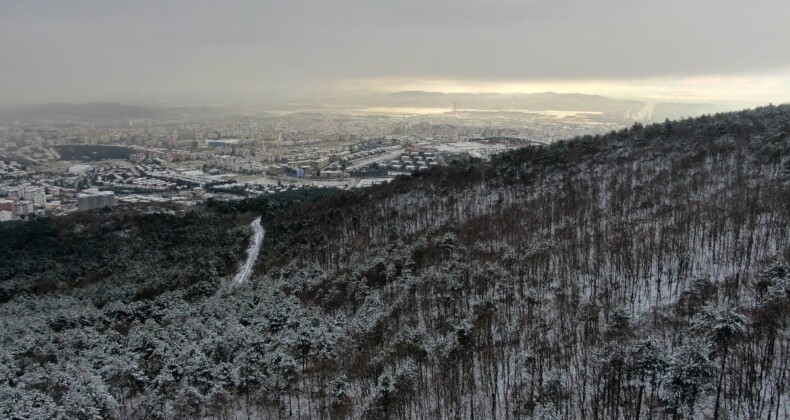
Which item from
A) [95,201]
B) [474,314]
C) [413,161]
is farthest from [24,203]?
[474,314]

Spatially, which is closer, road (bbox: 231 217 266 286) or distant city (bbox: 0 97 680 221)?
road (bbox: 231 217 266 286)

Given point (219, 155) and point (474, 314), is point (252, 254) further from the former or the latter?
point (219, 155)

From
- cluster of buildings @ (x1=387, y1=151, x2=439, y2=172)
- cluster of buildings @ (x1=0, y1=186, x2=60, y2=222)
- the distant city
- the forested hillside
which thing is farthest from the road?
cluster of buildings @ (x1=0, y1=186, x2=60, y2=222)

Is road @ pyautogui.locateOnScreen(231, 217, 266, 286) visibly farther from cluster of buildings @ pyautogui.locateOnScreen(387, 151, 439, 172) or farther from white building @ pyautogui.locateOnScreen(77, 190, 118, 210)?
cluster of buildings @ pyautogui.locateOnScreen(387, 151, 439, 172)

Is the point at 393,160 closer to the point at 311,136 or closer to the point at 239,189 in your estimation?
the point at 239,189

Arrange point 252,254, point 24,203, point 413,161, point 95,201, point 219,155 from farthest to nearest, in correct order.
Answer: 1. point 219,155
2. point 413,161
3. point 95,201
4. point 24,203
5. point 252,254

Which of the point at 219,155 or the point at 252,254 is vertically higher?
the point at 219,155
